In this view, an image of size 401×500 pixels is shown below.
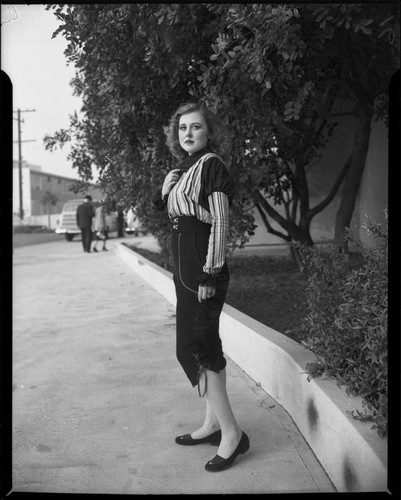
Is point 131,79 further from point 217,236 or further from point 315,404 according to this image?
point 315,404

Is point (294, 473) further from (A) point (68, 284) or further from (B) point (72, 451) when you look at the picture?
(A) point (68, 284)

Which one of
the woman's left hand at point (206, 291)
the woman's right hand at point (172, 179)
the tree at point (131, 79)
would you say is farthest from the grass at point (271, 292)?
the woman's right hand at point (172, 179)

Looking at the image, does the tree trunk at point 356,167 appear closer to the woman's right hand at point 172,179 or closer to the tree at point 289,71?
the tree at point 289,71

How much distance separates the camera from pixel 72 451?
304 cm

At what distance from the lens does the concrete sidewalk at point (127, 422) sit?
109 inches

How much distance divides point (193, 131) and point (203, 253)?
58cm

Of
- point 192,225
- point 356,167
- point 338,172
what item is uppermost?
point 338,172

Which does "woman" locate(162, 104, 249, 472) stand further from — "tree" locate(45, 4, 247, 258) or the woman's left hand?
"tree" locate(45, 4, 247, 258)

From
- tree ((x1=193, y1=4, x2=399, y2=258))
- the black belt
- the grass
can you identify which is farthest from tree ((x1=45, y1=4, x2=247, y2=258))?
the grass

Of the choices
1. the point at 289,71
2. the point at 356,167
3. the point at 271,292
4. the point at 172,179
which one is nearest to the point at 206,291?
the point at 172,179

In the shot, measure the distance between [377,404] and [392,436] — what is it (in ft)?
0.78

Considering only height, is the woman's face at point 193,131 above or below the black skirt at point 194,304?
above

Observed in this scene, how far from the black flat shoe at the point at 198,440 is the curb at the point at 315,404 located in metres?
0.49

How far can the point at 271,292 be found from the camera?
6.82m
